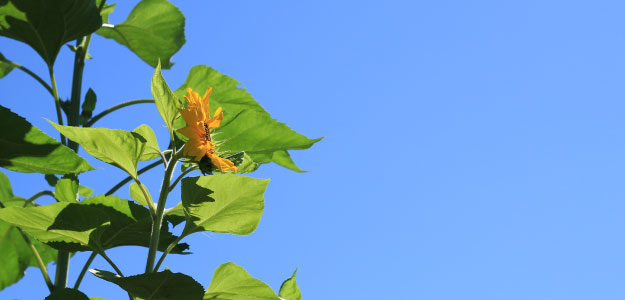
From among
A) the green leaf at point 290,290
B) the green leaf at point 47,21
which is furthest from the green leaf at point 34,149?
the green leaf at point 290,290

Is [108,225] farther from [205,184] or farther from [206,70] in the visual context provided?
[206,70]

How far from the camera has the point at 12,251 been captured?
1.99 m

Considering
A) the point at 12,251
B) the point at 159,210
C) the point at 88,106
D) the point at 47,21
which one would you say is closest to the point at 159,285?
the point at 159,210

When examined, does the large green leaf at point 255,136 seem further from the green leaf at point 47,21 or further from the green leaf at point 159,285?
the green leaf at point 47,21

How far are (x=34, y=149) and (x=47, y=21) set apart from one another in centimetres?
37

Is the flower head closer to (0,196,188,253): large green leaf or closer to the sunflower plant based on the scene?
the sunflower plant

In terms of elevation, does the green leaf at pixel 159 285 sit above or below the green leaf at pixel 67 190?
below

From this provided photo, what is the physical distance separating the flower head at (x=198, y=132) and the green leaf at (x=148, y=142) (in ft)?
0.51

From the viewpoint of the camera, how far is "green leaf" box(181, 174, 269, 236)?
1.23 meters

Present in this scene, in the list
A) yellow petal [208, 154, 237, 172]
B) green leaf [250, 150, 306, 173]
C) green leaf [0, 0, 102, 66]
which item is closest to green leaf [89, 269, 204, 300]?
yellow petal [208, 154, 237, 172]

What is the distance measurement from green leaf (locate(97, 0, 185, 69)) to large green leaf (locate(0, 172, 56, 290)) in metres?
0.62

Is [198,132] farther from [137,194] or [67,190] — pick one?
[67,190]

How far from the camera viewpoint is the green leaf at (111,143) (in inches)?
46.4

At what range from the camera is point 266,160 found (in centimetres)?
160
